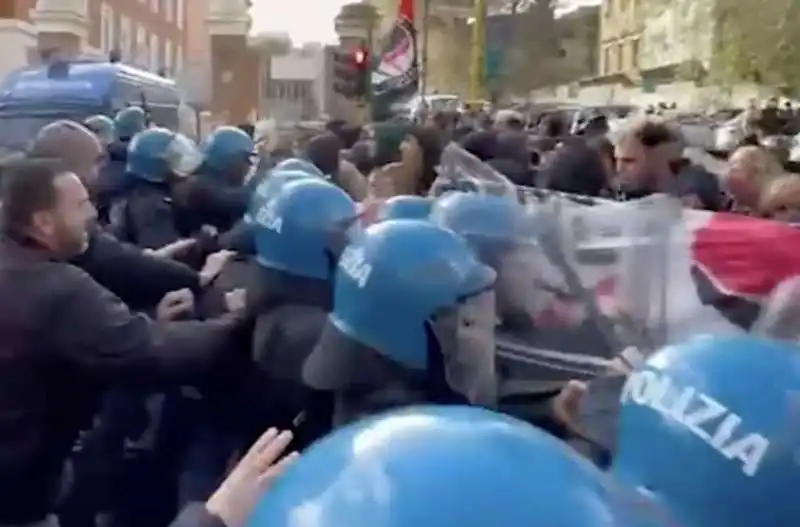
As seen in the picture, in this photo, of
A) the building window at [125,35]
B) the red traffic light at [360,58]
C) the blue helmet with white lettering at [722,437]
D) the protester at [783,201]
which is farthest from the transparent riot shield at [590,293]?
the building window at [125,35]

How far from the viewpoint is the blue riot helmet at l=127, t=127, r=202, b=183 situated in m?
7.92

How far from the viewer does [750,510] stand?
2.21 metres

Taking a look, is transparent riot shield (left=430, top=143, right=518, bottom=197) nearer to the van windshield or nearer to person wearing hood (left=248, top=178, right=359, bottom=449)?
person wearing hood (left=248, top=178, right=359, bottom=449)

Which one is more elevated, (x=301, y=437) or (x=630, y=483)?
(x=630, y=483)

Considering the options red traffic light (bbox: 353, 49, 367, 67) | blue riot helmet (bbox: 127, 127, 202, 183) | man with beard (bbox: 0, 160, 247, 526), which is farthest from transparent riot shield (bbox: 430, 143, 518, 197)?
red traffic light (bbox: 353, 49, 367, 67)

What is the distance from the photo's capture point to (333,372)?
3459 mm

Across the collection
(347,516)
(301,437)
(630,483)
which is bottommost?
(301,437)

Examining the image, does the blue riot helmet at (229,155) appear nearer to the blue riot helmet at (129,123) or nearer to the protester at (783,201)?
the protester at (783,201)

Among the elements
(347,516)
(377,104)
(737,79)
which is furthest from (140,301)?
(737,79)

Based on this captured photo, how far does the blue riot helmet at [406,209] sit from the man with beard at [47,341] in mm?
817

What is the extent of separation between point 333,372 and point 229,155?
431 cm

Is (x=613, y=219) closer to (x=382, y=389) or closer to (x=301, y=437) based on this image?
(x=382, y=389)

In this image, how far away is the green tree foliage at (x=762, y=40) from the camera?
99.3 feet

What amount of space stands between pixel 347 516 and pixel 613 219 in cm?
210
